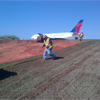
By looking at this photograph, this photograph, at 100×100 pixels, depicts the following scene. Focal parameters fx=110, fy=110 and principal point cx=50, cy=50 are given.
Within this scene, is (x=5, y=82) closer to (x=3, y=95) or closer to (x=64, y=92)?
(x=3, y=95)

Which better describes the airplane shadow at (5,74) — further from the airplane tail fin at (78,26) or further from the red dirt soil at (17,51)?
the airplane tail fin at (78,26)

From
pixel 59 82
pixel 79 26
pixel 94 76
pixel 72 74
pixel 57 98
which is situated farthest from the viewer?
pixel 79 26

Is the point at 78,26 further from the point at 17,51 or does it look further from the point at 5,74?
the point at 5,74

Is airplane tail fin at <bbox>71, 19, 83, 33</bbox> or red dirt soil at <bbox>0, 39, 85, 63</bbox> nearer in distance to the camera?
red dirt soil at <bbox>0, 39, 85, 63</bbox>

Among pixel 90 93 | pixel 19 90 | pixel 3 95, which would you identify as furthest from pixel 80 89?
pixel 3 95

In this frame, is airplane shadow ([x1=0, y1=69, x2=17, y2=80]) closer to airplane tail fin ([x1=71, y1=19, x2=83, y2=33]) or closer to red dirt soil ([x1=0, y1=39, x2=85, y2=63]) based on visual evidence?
red dirt soil ([x1=0, y1=39, x2=85, y2=63])

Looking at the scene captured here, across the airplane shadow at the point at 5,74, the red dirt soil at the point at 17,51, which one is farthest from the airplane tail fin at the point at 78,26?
the airplane shadow at the point at 5,74

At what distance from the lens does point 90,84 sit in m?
3.44

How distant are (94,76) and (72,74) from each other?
0.80 meters

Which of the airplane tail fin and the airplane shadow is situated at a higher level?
the airplane tail fin

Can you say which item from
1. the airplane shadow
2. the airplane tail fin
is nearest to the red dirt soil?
the airplane shadow

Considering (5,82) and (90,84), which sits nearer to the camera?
(90,84)

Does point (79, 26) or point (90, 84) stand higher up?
point (79, 26)

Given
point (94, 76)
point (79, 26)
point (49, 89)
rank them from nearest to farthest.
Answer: point (49, 89), point (94, 76), point (79, 26)
